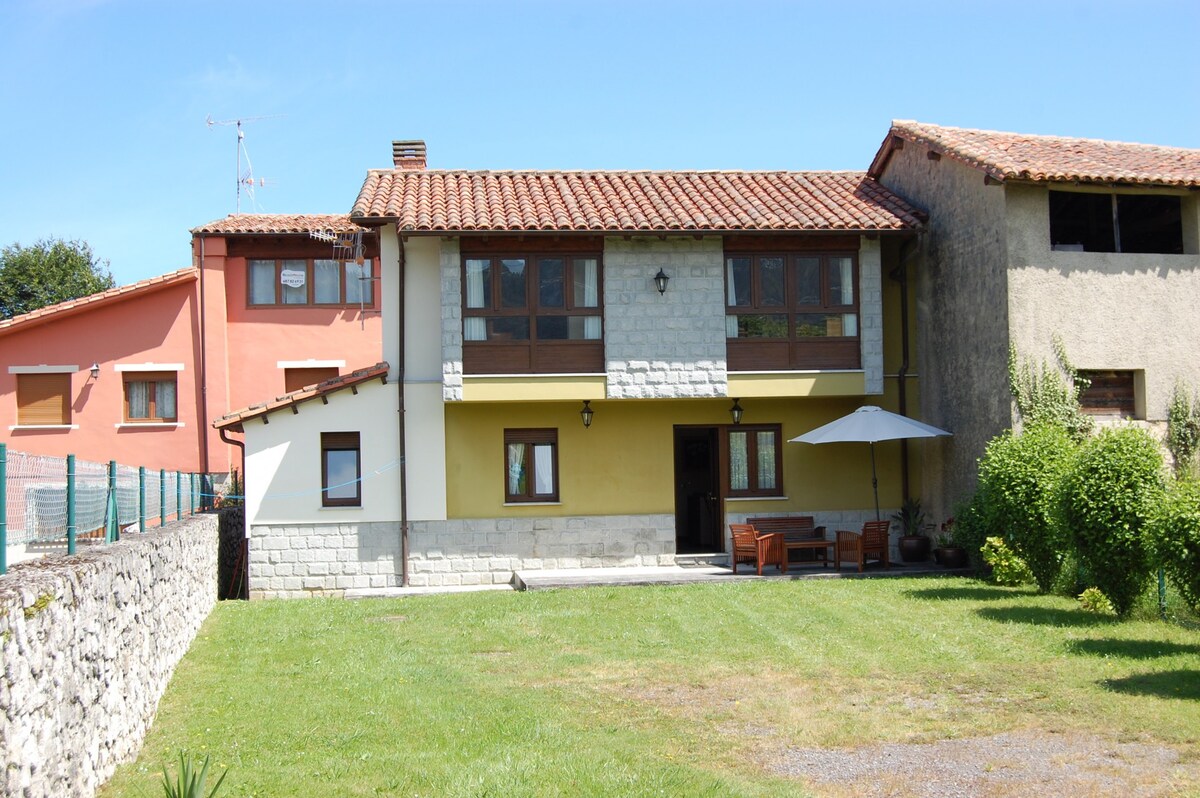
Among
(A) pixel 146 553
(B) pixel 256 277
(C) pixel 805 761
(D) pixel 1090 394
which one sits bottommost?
(C) pixel 805 761

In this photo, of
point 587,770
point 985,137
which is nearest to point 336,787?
point 587,770

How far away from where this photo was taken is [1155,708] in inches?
341

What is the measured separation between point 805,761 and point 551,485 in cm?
1187

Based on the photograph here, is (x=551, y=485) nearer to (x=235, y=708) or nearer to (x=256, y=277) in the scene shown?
(x=235, y=708)

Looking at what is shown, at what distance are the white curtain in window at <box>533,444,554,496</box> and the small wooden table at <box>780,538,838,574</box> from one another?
4107mm

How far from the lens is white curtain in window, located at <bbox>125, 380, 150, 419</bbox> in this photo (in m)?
28.2

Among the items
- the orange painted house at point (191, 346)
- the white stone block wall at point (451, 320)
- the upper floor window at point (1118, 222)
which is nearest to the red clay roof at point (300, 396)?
the white stone block wall at point (451, 320)

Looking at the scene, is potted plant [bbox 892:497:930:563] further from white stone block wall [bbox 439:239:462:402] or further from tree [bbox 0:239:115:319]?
tree [bbox 0:239:115:319]

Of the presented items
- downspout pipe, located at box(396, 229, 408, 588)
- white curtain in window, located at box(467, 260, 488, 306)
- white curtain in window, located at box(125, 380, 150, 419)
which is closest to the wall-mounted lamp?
white curtain in window, located at box(467, 260, 488, 306)

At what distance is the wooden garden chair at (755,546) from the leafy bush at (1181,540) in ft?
25.3

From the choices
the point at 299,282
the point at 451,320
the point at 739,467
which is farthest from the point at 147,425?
the point at 739,467

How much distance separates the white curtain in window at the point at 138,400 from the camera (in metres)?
28.2

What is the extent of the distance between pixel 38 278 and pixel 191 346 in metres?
17.3

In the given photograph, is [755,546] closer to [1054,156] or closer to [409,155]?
[1054,156]
